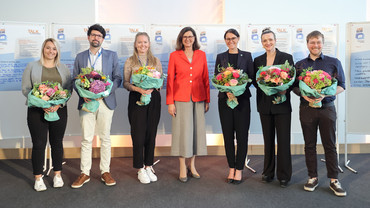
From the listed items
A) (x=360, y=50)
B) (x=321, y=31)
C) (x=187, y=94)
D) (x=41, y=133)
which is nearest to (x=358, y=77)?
(x=360, y=50)

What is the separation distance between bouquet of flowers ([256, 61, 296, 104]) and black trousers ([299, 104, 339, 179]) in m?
0.44

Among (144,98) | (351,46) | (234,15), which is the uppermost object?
(234,15)

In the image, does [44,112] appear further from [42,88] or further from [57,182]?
[57,182]

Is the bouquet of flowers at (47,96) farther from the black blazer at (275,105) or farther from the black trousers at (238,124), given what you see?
the black blazer at (275,105)

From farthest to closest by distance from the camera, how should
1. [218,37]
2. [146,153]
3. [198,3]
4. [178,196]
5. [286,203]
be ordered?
[198,3], [218,37], [146,153], [178,196], [286,203]

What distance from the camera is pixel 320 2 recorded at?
14.8ft

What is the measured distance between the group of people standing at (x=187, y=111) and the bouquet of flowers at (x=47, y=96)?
0.09m

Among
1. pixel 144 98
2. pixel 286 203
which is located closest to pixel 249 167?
pixel 286 203

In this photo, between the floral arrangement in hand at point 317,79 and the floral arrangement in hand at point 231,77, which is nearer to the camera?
the floral arrangement in hand at point 317,79

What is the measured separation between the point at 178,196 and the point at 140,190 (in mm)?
463

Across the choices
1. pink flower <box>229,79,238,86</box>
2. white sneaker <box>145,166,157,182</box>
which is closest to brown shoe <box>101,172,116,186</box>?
white sneaker <box>145,166,157,182</box>

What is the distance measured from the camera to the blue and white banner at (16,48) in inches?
148

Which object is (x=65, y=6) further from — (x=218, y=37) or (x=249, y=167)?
(x=249, y=167)

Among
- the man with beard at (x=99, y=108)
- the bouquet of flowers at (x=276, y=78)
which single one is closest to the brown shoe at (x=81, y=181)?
the man with beard at (x=99, y=108)
